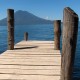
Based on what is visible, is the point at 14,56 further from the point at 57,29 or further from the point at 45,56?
the point at 57,29

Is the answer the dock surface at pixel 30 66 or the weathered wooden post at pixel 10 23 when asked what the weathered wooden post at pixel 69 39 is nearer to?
the dock surface at pixel 30 66

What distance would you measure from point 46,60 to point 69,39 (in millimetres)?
3510

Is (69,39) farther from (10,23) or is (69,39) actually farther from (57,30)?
(10,23)

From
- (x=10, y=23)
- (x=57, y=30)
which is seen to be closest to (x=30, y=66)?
(x=57, y=30)

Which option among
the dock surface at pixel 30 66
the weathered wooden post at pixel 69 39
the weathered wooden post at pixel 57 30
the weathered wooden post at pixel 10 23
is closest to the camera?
the weathered wooden post at pixel 69 39

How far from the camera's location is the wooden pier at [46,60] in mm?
4621

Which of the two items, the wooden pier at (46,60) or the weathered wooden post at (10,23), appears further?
the weathered wooden post at (10,23)

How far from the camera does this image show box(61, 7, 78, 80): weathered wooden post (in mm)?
4543

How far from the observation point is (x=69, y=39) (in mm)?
4645

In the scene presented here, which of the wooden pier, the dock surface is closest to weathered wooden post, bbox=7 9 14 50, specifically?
the wooden pier

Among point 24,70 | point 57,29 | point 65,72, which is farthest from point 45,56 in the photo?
point 65,72

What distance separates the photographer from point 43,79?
593 centimetres

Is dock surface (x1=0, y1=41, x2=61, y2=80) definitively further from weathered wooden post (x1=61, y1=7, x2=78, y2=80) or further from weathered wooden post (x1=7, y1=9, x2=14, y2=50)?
weathered wooden post (x1=61, y1=7, x2=78, y2=80)

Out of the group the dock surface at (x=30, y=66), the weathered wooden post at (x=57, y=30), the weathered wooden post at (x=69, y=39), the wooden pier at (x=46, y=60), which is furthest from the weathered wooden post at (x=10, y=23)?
the weathered wooden post at (x=69, y=39)
